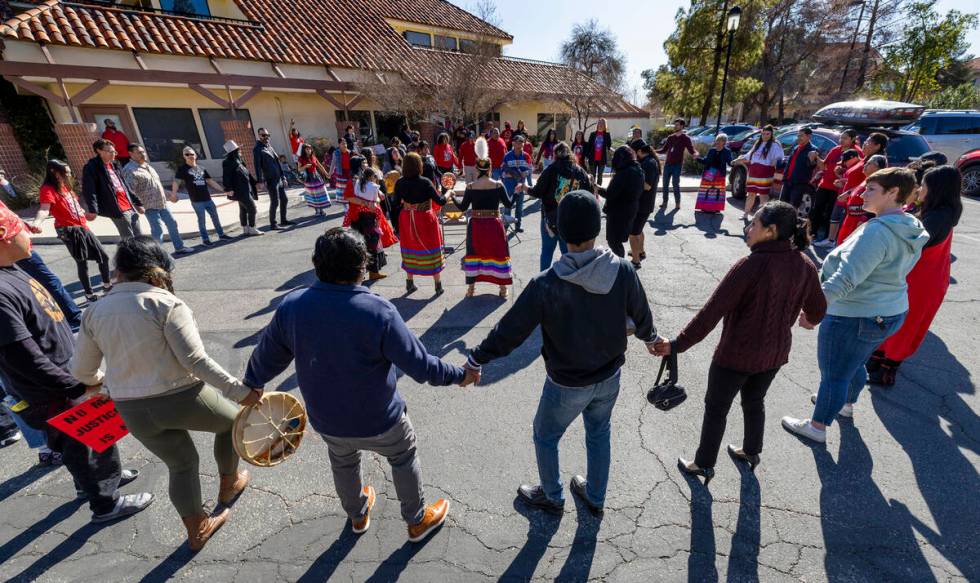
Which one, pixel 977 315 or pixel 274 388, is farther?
pixel 977 315

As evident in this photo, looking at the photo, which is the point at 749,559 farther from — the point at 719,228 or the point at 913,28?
the point at 913,28

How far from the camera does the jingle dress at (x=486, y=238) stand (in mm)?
5199

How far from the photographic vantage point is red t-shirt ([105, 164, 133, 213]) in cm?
615

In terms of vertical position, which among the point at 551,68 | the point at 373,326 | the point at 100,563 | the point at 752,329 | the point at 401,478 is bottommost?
the point at 100,563

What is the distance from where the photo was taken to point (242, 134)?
1470cm

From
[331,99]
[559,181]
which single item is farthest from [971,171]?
[331,99]

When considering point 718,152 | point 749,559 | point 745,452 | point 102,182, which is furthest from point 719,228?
point 102,182

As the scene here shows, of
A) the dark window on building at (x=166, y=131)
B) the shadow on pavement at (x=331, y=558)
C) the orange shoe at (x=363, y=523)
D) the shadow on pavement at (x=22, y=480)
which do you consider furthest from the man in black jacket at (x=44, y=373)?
the dark window on building at (x=166, y=131)

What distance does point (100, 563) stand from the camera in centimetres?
A: 241

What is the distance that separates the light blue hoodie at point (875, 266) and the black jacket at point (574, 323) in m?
1.35

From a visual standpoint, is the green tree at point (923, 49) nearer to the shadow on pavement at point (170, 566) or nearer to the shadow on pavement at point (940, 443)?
the shadow on pavement at point (940, 443)

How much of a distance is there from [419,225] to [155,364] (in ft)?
12.0

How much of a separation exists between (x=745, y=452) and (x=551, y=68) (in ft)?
79.1

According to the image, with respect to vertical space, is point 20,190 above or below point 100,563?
above
